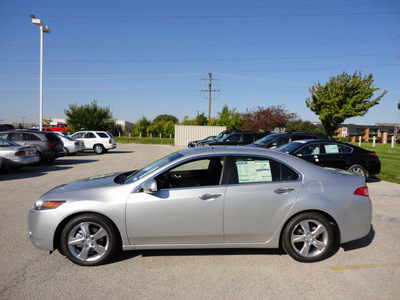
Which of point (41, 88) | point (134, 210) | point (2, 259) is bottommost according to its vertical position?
point (2, 259)

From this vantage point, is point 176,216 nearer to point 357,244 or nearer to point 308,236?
point 308,236

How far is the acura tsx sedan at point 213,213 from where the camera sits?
3633mm

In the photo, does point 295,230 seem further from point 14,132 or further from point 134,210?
point 14,132

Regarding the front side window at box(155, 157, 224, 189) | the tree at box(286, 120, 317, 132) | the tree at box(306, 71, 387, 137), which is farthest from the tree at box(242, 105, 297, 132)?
the front side window at box(155, 157, 224, 189)

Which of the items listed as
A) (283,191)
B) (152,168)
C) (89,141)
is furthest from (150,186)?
(89,141)

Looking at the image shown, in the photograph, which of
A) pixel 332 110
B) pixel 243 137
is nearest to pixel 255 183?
pixel 243 137

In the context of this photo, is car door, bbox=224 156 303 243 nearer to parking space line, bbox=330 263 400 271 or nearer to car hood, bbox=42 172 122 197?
parking space line, bbox=330 263 400 271

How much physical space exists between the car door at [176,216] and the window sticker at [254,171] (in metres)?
0.35

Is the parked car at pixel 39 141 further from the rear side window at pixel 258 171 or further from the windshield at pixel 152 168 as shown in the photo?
the rear side window at pixel 258 171

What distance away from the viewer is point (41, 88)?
24.1 metres

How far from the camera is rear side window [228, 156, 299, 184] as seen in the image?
387cm

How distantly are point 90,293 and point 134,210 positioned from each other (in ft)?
3.24

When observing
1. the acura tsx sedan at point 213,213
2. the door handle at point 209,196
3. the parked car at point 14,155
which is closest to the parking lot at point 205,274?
the acura tsx sedan at point 213,213

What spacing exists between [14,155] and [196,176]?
916 cm
